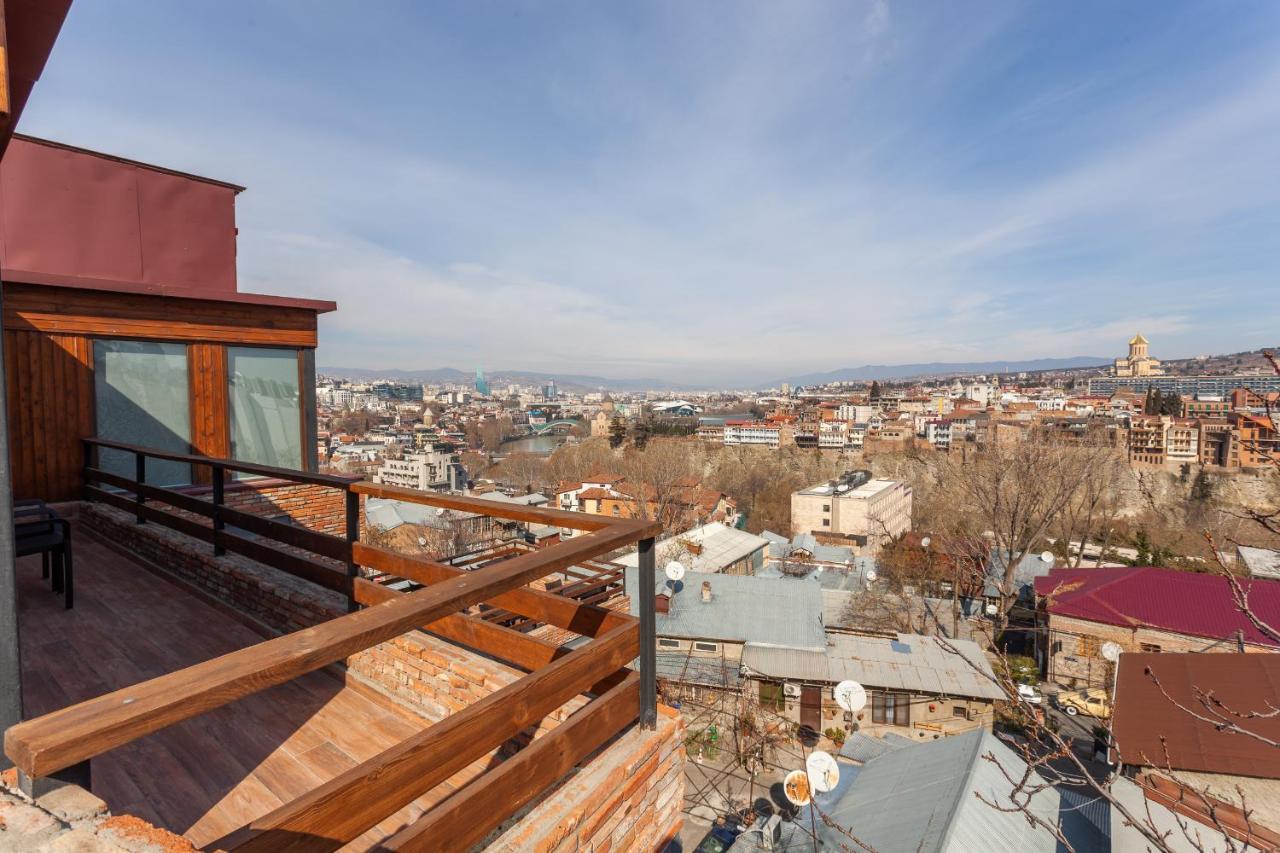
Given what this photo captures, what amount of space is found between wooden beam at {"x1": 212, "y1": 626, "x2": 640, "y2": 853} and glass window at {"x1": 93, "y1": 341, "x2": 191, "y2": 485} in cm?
528

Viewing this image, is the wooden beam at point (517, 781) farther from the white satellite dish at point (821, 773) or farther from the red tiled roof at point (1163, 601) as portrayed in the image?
the red tiled roof at point (1163, 601)

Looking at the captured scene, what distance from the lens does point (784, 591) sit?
50.8ft

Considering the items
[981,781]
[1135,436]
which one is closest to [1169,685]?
[981,781]

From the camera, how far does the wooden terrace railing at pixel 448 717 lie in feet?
2.92

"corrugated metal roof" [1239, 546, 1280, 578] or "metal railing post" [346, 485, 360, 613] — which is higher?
"metal railing post" [346, 485, 360, 613]

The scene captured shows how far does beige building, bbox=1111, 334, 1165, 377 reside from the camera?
10900 centimetres

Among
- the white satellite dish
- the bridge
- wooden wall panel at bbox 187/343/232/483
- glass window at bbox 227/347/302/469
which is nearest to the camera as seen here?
wooden wall panel at bbox 187/343/232/483

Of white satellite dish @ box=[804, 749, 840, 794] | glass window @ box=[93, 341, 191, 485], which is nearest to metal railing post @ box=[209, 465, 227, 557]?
glass window @ box=[93, 341, 191, 485]

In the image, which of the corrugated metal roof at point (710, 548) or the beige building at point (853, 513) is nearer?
the corrugated metal roof at point (710, 548)

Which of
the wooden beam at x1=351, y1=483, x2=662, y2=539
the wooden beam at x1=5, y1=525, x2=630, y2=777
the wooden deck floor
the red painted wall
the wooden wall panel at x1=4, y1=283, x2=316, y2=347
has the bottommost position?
the wooden deck floor

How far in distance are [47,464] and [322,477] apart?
158 inches

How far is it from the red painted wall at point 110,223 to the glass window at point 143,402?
58 centimetres

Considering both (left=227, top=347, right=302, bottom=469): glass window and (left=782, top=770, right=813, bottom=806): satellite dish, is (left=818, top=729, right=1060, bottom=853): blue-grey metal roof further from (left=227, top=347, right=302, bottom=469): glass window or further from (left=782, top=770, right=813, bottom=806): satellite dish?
(left=227, top=347, right=302, bottom=469): glass window

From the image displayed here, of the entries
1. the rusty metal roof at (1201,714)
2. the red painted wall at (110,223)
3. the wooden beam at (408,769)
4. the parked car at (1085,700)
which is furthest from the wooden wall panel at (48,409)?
the parked car at (1085,700)
